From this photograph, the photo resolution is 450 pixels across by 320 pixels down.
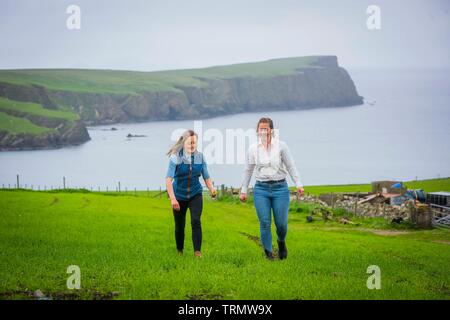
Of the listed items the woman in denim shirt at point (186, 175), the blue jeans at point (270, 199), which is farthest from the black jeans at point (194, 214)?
the blue jeans at point (270, 199)

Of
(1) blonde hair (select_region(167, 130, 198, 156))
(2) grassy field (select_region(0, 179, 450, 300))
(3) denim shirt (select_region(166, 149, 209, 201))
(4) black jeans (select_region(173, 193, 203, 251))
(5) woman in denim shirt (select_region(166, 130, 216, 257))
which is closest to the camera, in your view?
(2) grassy field (select_region(0, 179, 450, 300))

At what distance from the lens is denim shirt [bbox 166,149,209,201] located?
567 inches

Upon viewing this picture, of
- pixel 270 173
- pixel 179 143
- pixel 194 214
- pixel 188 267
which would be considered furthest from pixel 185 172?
pixel 188 267

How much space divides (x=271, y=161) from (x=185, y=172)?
1.81 m

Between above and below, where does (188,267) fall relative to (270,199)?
below

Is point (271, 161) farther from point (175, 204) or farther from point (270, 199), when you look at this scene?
point (175, 204)

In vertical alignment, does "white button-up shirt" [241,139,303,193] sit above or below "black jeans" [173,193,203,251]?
above

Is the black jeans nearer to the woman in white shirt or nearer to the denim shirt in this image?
the denim shirt

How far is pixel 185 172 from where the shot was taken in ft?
47.4

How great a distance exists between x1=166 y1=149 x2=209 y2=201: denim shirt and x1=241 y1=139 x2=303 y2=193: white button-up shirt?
3.47 feet

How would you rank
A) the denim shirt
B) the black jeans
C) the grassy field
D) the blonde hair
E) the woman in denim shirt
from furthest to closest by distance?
the black jeans
the denim shirt
the woman in denim shirt
the blonde hair
the grassy field

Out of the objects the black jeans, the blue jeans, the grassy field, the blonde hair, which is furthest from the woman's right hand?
the blue jeans

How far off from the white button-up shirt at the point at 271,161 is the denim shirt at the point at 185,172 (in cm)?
106
